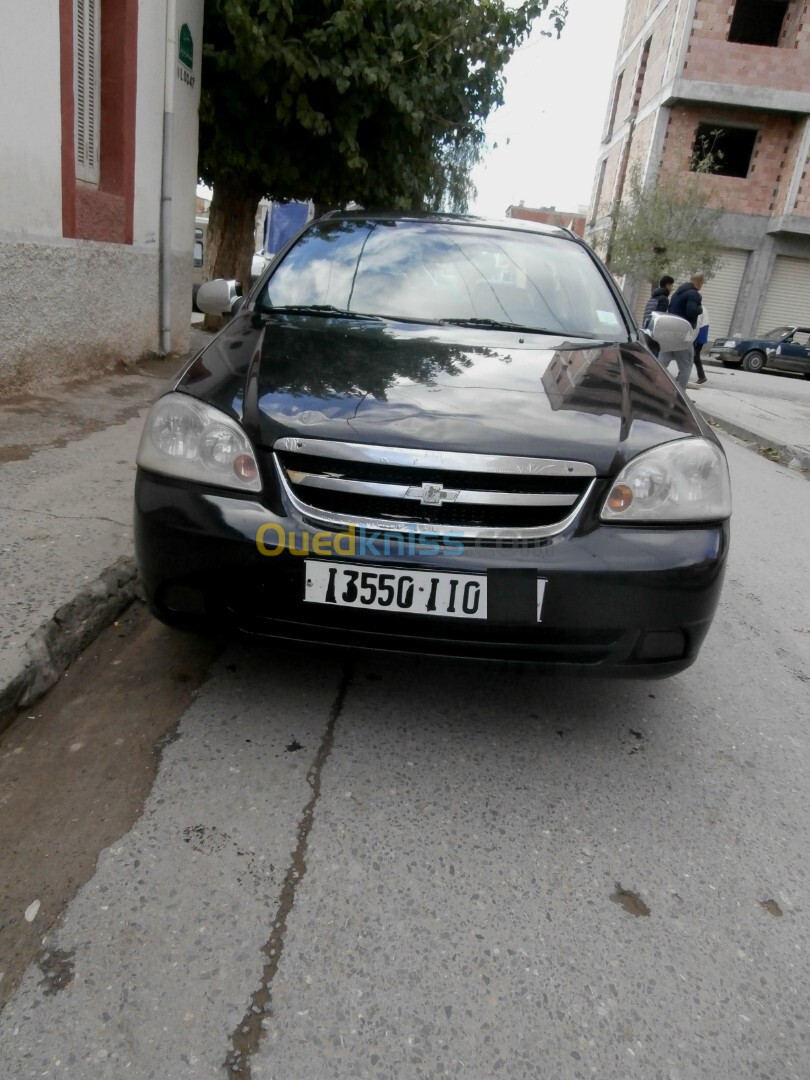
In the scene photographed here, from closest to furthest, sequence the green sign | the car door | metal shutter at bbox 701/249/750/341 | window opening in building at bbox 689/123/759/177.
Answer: the green sign, the car door, window opening in building at bbox 689/123/759/177, metal shutter at bbox 701/249/750/341

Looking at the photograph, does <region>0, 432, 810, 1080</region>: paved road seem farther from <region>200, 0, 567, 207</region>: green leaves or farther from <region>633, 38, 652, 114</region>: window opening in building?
<region>633, 38, 652, 114</region>: window opening in building

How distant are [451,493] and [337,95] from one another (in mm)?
7997

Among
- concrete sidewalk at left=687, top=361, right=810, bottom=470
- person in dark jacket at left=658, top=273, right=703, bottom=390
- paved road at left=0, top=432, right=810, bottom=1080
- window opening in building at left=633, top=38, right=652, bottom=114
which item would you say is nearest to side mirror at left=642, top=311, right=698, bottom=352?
paved road at left=0, top=432, right=810, bottom=1080

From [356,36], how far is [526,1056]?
8.88 m

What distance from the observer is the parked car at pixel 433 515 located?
2.06 meters

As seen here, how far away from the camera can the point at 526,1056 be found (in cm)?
146

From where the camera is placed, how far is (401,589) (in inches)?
80.7

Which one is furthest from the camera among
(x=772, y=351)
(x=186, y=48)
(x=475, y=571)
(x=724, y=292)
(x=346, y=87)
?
(x=724, y=292)

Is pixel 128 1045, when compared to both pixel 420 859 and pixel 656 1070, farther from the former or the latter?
pixel 656 1070

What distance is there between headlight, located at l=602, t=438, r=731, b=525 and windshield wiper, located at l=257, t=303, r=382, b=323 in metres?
1.29

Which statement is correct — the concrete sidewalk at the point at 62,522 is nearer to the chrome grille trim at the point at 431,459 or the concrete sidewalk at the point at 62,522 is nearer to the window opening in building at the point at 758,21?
the chrome grille trim at the point at 431,459

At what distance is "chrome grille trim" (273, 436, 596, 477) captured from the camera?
6.80 feet

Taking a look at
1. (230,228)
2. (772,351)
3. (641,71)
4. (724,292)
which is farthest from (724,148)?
(230,228)

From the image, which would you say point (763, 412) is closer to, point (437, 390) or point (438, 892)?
point (437, 390)
